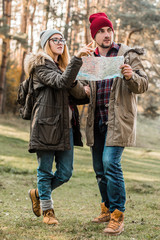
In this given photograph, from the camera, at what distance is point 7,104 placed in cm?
2803

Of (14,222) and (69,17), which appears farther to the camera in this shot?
(69,17)

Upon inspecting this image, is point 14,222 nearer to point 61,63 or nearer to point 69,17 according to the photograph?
point 61,63

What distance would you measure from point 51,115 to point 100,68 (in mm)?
733

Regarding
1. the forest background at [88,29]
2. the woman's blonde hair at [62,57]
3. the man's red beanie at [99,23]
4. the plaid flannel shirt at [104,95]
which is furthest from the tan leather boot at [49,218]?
the forest background at [88,29]

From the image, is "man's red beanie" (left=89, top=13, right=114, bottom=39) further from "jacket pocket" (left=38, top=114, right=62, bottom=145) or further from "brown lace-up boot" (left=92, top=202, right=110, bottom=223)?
"brown lace-up boot" (left=92, top=202, right=110, bottom=223)

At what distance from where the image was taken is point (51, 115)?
4.10 m

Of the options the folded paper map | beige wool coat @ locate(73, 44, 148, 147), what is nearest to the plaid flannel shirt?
beige wool coat @ locate(73, 44, 148, 147)

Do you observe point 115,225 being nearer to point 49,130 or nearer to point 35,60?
point 49,130

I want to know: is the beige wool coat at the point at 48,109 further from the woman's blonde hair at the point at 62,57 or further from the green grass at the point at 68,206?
the green grass at the point at 68,206

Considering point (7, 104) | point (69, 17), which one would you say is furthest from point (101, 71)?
point (7, 104)

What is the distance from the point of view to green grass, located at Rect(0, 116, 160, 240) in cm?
396

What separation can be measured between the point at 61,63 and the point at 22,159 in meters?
8.83

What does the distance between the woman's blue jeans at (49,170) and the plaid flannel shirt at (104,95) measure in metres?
0.40

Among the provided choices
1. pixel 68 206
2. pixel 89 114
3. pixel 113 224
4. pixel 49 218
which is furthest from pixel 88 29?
pixel 113 224
